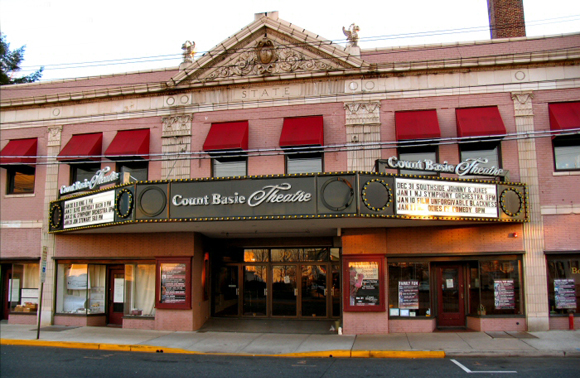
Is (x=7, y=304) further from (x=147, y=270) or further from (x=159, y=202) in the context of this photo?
(x=159, y=202)

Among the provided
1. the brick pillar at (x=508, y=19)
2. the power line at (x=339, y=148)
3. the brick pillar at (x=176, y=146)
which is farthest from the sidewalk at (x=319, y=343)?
the brick pillar at (x=508, y=19)

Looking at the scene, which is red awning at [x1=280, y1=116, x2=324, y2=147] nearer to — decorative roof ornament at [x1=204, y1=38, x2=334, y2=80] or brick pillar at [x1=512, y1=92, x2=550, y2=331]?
decorative roof ornament at [x1=204, y1=38, x2=334, y2=80]

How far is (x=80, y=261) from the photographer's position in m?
19.0

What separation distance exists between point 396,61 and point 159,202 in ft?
32.8

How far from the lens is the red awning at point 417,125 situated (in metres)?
16.0

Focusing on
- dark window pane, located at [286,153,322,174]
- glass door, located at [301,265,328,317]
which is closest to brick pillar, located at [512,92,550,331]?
dark window pane, located at [286,153,322,174]

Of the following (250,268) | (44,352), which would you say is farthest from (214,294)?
(44,352)

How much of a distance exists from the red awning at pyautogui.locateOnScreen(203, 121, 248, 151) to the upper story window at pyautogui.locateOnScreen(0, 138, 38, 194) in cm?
788

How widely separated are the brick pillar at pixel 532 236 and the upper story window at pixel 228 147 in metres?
9.82

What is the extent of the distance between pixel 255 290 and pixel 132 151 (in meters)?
7.48

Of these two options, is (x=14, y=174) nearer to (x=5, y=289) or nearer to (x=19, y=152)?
(x=19, y=152)

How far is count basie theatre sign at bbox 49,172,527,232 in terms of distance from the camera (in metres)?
13.7

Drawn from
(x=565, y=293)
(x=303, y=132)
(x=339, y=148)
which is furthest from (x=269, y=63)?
(x=565, y=293)

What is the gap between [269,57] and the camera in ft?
59.1
